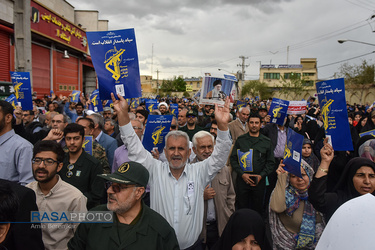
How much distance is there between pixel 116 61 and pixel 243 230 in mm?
2411

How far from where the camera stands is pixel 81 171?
11.6ft

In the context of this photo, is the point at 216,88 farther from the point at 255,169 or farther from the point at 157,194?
the point at 157,194

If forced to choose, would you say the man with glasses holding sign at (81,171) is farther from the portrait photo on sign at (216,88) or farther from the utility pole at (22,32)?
the utility pole at (22,32)

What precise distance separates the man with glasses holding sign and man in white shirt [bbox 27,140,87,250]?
0.54 m

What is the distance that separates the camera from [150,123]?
15.2 ft

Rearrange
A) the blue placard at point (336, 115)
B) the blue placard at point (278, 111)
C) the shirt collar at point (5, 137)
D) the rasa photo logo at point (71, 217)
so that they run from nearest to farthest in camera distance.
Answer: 1. the rasa photo logo at point (71, 217)
2. the shirt collar at point (5, 137)
3. the blue placard at point (336, 115)
4. the blue placard at point (278, 111)

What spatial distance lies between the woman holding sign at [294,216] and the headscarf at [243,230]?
0.65 meters

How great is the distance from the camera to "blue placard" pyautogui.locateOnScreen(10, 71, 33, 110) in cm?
638

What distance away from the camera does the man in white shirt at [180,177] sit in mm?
2834

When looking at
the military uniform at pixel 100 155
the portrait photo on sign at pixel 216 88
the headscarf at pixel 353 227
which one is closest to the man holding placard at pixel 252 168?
the portrait photo on sign at pixel 216 88

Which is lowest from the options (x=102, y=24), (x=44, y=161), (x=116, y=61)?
(x=44, y=161)

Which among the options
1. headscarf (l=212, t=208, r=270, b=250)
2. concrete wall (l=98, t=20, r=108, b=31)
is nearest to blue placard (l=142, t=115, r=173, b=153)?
headscarf (l=212, t=208, r=270, b=250)

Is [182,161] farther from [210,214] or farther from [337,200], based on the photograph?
[337,200]

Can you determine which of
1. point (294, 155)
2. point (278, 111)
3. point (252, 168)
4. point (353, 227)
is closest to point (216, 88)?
point (252, 168)
